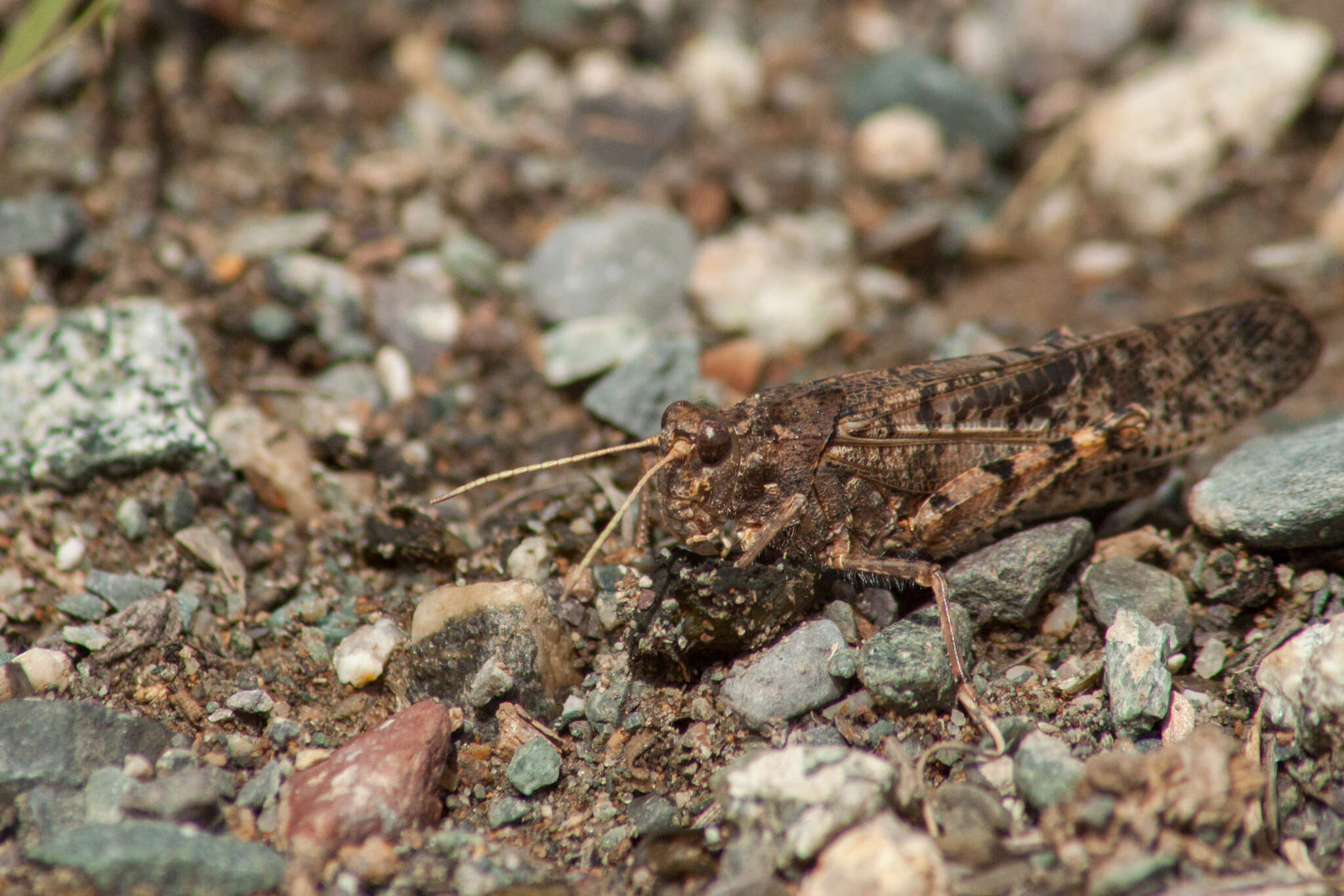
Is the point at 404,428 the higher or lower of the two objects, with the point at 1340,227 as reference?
lower

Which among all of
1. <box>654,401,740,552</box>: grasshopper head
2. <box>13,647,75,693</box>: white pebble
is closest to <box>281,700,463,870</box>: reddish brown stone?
<box>13,647,75,693</box>: white pebble

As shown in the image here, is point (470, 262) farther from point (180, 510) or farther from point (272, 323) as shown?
point (180, 510)

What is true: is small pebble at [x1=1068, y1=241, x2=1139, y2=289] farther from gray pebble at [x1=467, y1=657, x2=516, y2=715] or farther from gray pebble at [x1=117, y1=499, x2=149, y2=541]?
gray pebble at [x1=117, y1=499, x2=149, y2=541]

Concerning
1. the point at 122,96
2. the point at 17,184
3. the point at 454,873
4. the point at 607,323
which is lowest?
the point at 454,873

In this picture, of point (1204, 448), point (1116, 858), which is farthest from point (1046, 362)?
point (1116, 858)

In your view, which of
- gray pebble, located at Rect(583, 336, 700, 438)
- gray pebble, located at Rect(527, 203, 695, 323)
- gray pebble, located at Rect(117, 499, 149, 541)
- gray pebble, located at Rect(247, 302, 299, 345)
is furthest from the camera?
gray pebble, located at Rect(527, 203, 695, 323)

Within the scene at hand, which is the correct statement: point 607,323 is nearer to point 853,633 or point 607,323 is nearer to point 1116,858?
point 853,633

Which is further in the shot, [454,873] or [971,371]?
[971,371]

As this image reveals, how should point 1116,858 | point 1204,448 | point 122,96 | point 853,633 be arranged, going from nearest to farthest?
point 1116,858 < point 853,633 < point 1204,448 < point 122,96
